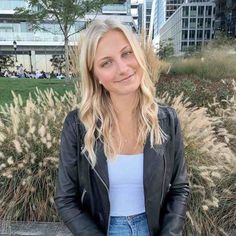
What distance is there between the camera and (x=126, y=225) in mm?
1874

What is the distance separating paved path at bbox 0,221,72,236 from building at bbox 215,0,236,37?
58.7 m

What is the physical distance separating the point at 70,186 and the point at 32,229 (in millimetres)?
1584

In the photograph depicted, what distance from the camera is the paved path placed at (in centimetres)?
314

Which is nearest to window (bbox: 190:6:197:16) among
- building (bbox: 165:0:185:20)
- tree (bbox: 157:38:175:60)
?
building (bbox: 165:0:185:20)

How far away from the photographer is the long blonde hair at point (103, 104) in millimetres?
1798

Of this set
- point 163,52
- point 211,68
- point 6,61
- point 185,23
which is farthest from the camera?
point 185,23

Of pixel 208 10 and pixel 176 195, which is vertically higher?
pixel 208 10

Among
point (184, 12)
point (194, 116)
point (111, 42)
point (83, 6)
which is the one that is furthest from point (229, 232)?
point (184, 12)

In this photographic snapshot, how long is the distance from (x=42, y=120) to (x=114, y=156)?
2.27m

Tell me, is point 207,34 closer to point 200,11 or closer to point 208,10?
point 200,11

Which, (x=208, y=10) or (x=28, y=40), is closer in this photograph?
(x=28, y=40)

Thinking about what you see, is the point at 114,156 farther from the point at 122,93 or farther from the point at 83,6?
the point at 83,6

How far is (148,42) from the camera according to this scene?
208 inches

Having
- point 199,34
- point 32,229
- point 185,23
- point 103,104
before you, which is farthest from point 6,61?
point 103,104
